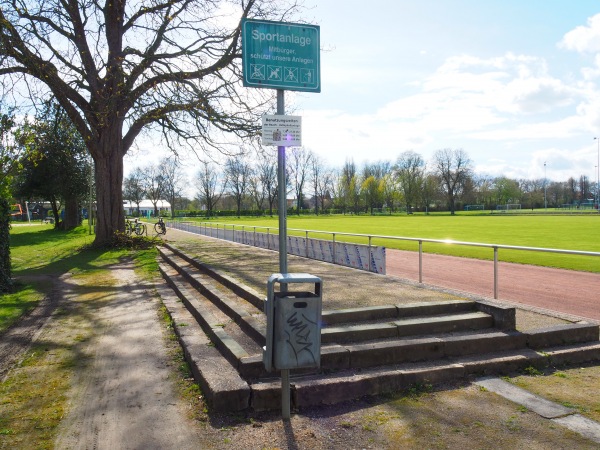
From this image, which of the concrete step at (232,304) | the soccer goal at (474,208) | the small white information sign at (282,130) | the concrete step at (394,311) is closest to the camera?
the small white information sign at (282,130)

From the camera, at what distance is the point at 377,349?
4.58 meters

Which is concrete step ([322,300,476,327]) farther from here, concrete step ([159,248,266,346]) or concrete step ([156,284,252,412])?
concrete step ([156,284,252,412])

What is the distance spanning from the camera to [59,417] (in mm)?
3832

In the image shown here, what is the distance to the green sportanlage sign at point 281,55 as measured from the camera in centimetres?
377

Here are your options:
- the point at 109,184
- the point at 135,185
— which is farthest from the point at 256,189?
the point at 109,184

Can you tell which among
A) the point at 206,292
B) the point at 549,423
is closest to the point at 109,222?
the point at 206,292

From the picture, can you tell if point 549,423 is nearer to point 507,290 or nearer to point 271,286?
point 271,286

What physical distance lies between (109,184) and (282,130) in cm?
1582

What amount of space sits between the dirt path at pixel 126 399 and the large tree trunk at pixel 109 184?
1202 centimetres

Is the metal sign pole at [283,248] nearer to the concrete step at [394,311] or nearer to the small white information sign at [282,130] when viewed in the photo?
the small white information sign at [282,130]

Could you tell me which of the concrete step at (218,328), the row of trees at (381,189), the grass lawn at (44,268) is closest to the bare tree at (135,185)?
the row of trees at (381,189)

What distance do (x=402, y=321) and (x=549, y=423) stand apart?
2.03 meters

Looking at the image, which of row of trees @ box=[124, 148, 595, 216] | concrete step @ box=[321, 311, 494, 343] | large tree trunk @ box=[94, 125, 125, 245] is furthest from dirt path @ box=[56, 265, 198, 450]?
row of trees @ box=[124, 148, 595, 216]

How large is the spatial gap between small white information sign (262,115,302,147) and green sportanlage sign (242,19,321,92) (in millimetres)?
312
